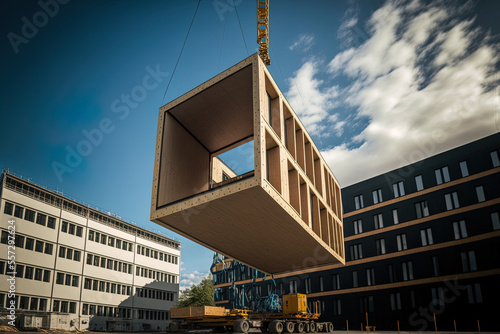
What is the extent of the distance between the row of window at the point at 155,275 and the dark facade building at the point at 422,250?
21337mm

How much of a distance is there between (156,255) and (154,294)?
6043 millimetres

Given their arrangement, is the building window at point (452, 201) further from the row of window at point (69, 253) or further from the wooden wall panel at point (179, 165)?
the row of window at point (69, 253)

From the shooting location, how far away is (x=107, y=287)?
159ft

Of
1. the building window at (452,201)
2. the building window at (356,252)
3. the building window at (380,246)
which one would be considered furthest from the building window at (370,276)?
the building window at (452,201)

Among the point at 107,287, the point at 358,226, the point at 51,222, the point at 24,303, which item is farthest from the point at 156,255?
the point at 358,226

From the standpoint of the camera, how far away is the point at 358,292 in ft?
144

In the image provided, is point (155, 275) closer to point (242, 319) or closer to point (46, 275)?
point (46, 275)

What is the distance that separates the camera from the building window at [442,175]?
130 ft

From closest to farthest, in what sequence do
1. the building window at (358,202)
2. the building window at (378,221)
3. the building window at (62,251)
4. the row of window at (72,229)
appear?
the building window at (62,251)
the row of window at (72,229)
the building window at (378,221)
the building window at (358,202)

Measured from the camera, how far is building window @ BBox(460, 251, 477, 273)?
35.1 meters

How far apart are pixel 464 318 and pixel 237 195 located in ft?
102

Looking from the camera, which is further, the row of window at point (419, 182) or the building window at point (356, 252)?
the building window at point (356, 252)

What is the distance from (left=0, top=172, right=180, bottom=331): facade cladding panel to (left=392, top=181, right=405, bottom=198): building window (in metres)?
37.7

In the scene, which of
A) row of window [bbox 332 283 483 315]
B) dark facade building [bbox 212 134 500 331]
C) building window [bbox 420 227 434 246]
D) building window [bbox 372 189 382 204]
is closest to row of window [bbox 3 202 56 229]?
dark facade building [bbox 212 134 500 331]
